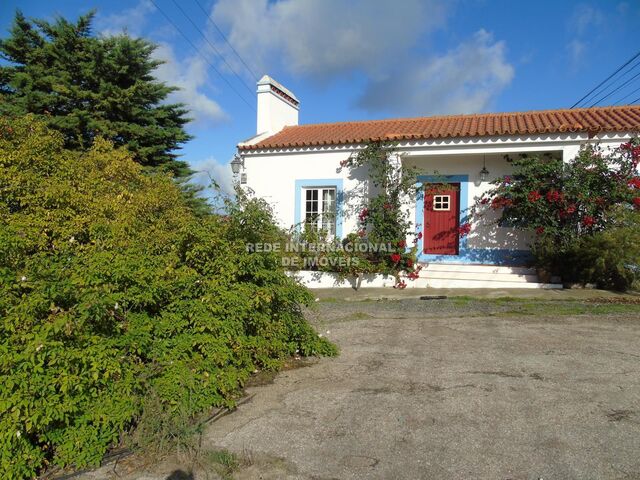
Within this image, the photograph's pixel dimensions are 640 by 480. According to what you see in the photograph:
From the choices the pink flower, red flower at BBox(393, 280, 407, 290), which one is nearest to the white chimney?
red flower at BBox(393, 280, 407, 290)

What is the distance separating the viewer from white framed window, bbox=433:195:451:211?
11.9m

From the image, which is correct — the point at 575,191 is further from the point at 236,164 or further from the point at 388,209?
the point at 236,164

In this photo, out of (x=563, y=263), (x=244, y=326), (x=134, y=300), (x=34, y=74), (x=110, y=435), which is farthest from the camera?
(x=34, y=74)

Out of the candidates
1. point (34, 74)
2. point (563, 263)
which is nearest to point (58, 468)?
point (563, 263)

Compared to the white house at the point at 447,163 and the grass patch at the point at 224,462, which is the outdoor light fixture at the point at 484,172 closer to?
the white house at the point at 447,163

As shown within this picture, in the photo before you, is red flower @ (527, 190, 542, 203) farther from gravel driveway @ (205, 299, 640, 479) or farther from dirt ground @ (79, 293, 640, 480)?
gravel driveway @ (205, 299, 640, 479)

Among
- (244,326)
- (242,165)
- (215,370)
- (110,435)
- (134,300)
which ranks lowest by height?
(110,435)

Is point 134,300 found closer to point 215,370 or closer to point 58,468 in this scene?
point 215,370

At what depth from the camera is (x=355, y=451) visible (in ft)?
10.4

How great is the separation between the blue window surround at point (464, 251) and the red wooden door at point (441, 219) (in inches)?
4.5

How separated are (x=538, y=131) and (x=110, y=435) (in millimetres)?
9936

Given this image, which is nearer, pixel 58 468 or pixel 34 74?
pixel 58 468

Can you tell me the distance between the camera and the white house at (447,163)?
33.7 ft

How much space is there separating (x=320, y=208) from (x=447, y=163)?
3537 mm
